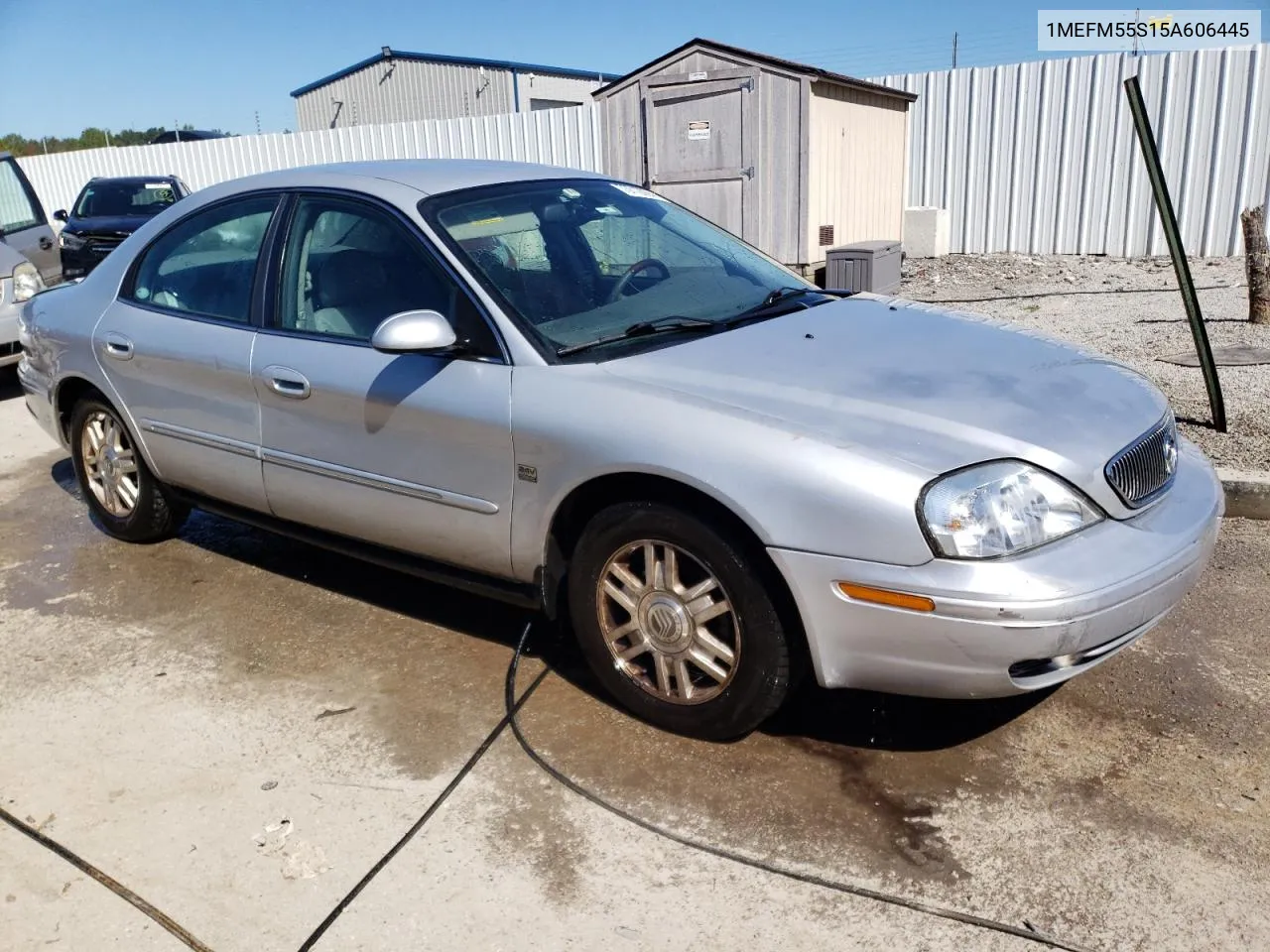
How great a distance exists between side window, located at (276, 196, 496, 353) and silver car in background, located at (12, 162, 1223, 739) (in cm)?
1

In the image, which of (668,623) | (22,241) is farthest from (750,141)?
(668,623)

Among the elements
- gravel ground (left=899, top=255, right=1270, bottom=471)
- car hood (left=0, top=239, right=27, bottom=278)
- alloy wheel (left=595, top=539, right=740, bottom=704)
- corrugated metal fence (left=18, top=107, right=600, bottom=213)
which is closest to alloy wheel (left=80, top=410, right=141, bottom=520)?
alloy wheel (left=595, top=539, right=740, bottom=704)

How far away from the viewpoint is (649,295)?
3.77 meters

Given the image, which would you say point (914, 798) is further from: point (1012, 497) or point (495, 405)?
point (495, 405)

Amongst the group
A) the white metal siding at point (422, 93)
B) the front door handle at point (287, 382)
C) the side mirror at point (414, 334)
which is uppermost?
the white metal siding at point (422, 93)

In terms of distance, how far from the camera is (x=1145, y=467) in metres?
3.07

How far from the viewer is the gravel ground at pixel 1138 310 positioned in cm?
573

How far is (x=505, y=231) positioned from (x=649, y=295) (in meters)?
0.56

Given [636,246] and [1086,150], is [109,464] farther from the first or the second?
[1086,150]

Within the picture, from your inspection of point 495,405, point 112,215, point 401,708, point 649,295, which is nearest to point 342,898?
point 401,708

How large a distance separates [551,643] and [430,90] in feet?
107

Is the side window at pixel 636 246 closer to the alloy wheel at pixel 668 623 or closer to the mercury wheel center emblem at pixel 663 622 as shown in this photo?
the alloy wheel at pixel 668 623

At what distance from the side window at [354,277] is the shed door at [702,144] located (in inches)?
306

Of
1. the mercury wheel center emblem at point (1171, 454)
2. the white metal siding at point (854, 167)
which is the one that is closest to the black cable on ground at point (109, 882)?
the mercury wheel center emblem at point (1171, 454)
